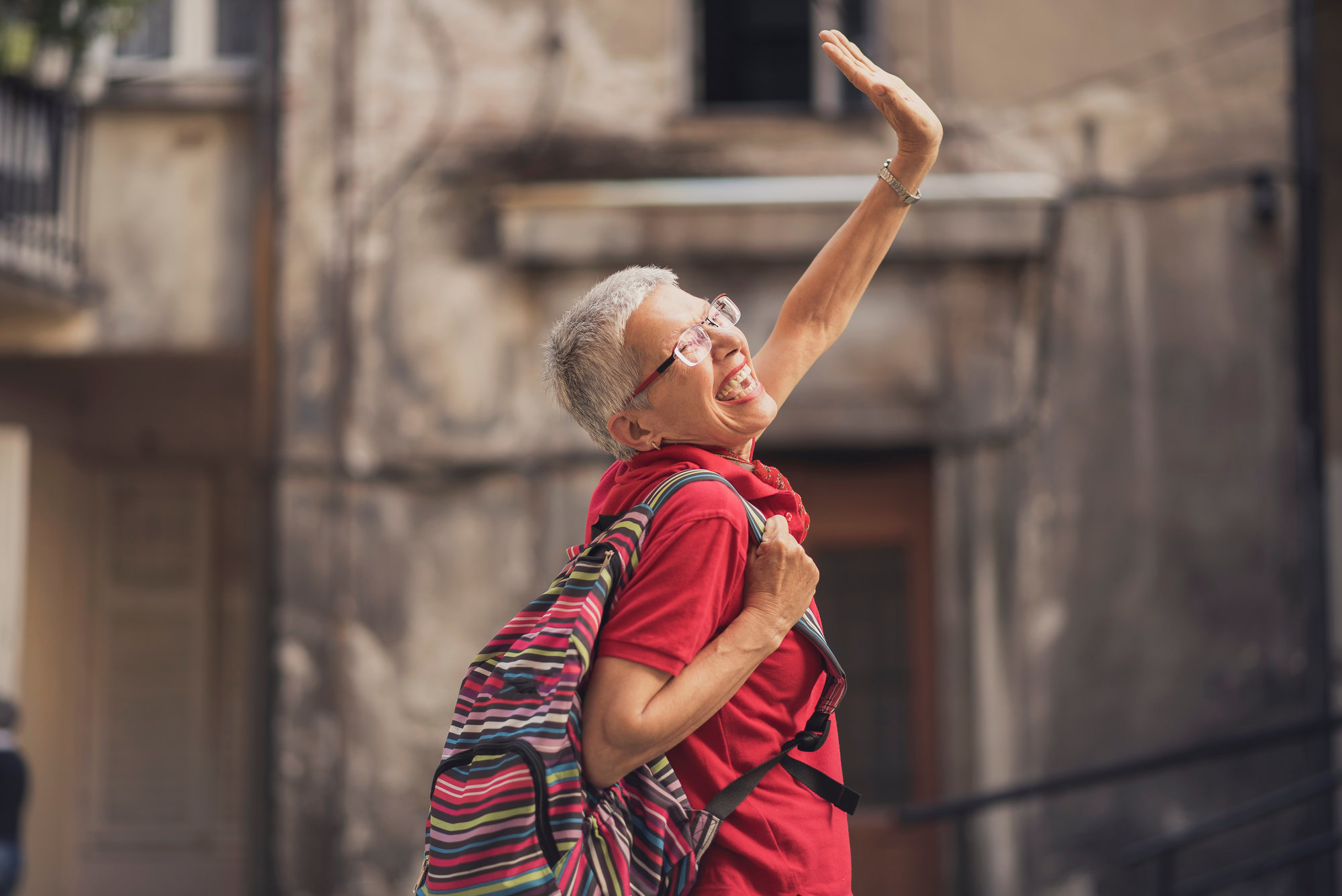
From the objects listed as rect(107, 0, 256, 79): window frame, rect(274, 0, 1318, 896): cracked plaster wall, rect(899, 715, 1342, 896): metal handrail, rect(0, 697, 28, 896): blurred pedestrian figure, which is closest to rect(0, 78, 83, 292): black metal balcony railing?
rect(107, 0, 256, 79): window frame

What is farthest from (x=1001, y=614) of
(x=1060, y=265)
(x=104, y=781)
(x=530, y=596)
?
(x=104, y=781)

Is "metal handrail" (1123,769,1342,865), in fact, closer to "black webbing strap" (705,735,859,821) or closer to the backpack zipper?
"black webbing strap" (705,735,859,821)

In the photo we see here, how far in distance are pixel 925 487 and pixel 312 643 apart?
313 centimetres

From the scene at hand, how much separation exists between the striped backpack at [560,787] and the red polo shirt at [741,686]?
0.9 inches

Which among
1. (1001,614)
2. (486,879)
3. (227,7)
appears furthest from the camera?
(227,7)

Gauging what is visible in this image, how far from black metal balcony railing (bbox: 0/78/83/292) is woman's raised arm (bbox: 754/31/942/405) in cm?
531

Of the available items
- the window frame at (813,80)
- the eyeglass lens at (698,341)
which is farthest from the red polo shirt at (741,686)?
the window frame at (813,80)

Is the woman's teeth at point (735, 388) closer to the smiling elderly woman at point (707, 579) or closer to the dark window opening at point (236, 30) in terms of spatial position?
the smiling elderly woman at point (707, 579)

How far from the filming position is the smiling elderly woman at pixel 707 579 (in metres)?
1.42

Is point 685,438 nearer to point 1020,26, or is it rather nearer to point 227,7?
point 1020,26

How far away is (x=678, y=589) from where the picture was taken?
1.44 metres

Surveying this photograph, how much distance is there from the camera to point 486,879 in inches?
54.3

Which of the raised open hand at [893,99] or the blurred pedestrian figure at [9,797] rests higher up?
the raised open hand at [893,99]

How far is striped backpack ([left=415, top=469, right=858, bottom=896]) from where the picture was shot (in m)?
1.38
